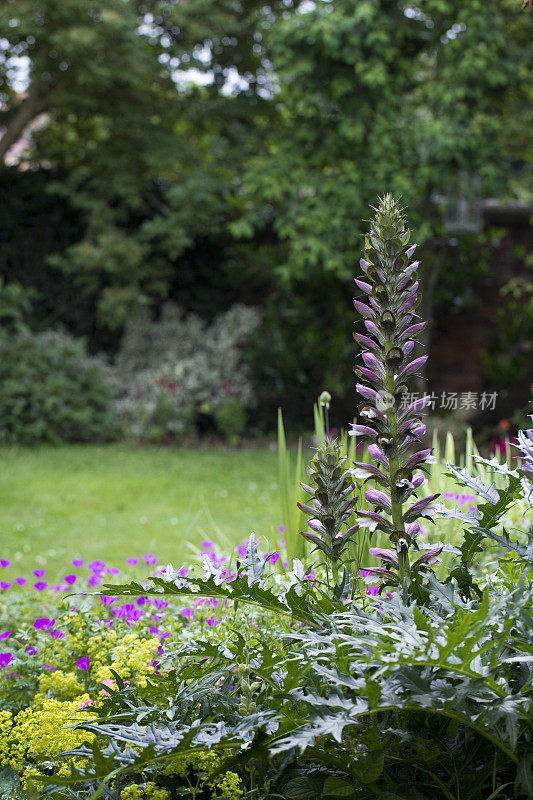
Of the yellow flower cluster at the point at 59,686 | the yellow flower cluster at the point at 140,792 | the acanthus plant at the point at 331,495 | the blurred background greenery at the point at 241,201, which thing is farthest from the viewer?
the blurred background greenery at the point at 241,201

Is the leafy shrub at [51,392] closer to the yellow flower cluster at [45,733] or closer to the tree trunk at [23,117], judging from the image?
the tree trunk at [23,117]

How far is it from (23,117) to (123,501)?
4917mm

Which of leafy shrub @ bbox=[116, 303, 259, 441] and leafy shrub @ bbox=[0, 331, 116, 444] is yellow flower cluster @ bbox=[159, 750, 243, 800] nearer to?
leafy shrub @ bbox=[0, 331, 116, 444]

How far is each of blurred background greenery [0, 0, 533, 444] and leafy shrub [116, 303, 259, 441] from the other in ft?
0.09

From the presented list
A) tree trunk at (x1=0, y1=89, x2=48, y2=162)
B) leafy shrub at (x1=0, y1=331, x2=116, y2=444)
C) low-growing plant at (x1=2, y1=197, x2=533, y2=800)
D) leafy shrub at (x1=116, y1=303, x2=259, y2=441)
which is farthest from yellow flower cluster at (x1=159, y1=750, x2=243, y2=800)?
tree trunk at (x1=0, y1=89, x2=48, y2=162)

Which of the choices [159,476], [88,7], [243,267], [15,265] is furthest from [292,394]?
[88,7]

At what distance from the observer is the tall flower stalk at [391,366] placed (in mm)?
1357

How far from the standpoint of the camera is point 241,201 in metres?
8.73

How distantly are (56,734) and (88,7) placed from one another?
24.6ft

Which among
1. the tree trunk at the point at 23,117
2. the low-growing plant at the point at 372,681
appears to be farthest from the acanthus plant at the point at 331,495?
the tree trunk at the point at 23,117

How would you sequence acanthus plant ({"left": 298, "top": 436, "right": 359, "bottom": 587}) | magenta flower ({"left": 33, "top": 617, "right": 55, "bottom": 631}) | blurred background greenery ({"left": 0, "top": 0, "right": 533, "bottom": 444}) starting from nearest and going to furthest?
acanthus plant ({"left": 298, "top": 436, "right": 359, "bottom": 587}), magenta flower ({"left": 33, "top": 617, "right": 55, "bottom": 631}), blurred background greenery ({"left": 0, "top": 0, "right": 533, "bottom": 444})

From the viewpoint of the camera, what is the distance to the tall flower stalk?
1.36 metres

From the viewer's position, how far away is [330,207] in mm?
7566

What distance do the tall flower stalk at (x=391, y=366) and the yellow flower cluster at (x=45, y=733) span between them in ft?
2.31
